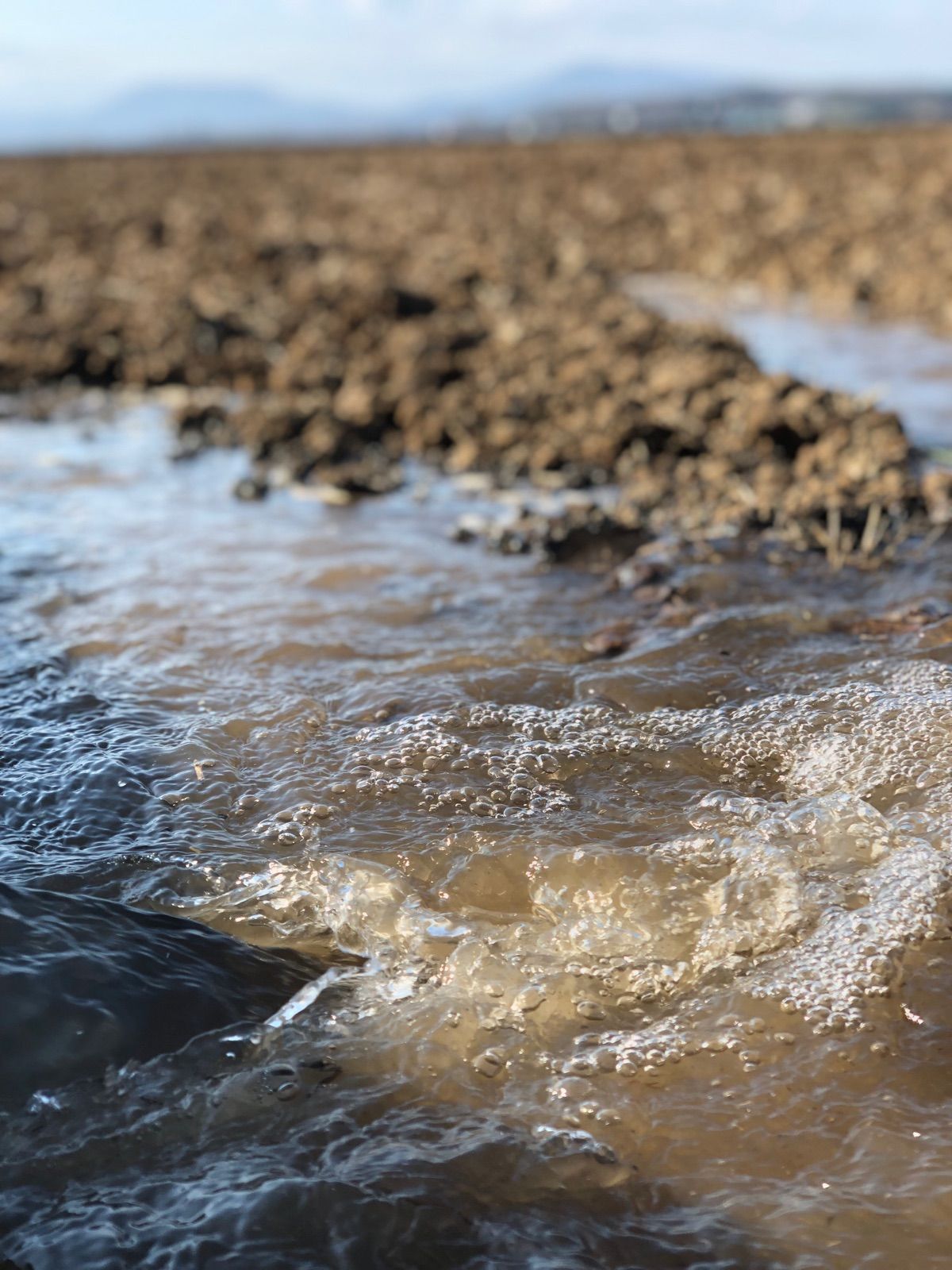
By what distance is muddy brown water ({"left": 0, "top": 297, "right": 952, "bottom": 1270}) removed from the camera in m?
1.99

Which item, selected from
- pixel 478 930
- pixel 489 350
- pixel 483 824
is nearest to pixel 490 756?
pixel 483 824

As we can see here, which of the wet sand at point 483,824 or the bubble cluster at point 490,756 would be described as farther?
the bubble cluster at point 490,756

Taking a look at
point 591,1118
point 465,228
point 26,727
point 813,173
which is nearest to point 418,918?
point 591,1118

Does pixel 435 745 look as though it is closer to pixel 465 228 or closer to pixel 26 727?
pixel 26 727

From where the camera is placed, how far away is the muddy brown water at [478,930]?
1.99 meters

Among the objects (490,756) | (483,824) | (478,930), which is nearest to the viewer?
(478,930)

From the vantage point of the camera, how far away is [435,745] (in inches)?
126

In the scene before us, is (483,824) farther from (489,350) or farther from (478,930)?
(489,350)

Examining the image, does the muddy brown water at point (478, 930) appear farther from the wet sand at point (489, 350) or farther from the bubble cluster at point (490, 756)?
the wet sand at point (489, 350)

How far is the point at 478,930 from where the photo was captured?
8.47 feet

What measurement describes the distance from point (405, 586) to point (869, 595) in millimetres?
1594

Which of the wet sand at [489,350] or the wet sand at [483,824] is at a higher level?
the wet sand at [489,350]

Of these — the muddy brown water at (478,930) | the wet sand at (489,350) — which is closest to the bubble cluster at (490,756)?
the muddy brown water at (478,930)

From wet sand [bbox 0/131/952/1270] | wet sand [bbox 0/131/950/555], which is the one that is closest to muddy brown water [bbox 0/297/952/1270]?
wet sand [bbox 0/131/952/1270]
